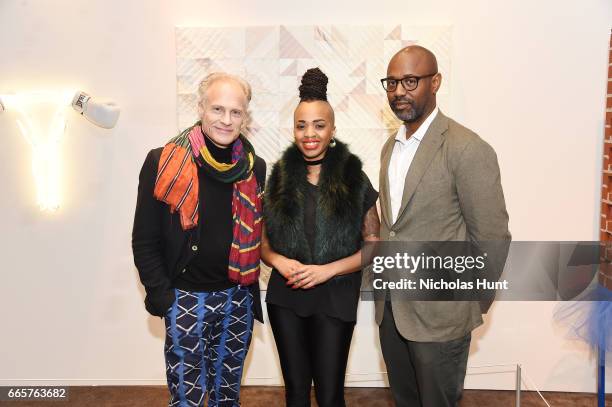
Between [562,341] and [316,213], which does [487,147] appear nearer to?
[316,213]

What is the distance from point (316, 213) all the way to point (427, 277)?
19.8 inches

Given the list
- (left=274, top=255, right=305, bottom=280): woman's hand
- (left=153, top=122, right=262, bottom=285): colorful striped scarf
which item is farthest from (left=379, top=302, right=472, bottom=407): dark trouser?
(left=153, top=122, right=262, bottom=285): colorful striped scarf

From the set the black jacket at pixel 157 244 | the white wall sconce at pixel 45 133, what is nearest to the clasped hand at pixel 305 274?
the black jacket at pixel 157 244

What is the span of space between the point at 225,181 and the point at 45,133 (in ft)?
6.23

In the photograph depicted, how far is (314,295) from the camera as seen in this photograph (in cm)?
218

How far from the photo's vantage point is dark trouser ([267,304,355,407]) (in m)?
2.17

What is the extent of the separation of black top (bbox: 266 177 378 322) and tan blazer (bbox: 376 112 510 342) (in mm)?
207

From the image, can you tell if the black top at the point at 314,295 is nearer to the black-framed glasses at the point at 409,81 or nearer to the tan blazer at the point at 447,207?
the tan blazer at the point at 447,207

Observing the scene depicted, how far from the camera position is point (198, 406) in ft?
7.23

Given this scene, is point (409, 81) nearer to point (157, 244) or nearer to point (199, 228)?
point (199, 228)

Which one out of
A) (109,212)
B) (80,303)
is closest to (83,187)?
(109,212)

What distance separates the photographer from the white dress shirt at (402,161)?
2041 mm

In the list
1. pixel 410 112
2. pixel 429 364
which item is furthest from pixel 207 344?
pixel 410 112

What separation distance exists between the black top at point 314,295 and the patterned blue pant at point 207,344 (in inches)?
7.1
